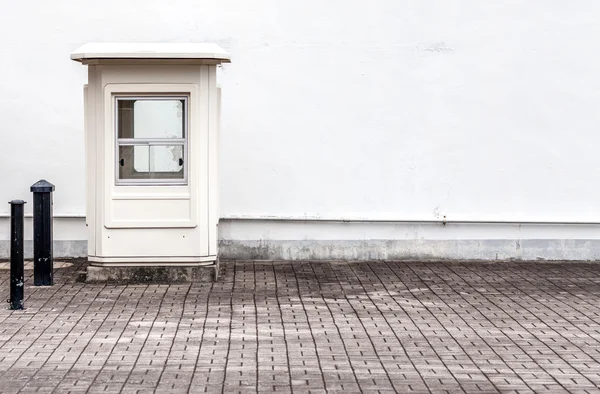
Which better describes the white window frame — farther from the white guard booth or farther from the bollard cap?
the bollard cap

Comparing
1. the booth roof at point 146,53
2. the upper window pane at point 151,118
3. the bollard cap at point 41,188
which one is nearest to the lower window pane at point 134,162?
the upper window pane at point 151,118

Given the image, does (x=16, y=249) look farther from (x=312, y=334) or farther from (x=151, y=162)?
(x=312, y=334)

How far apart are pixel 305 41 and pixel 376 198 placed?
2.21 m

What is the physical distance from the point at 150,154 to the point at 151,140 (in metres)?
0.16

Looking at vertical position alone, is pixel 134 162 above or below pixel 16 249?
above

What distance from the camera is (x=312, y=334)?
Answer: 29.6ft

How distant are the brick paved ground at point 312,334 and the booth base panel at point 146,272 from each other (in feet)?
0.83

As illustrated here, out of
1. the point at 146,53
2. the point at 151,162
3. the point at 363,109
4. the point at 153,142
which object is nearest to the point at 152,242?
the point at 151,162

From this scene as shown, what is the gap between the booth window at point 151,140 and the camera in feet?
40.8

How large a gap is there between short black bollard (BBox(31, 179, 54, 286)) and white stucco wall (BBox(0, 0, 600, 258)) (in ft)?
8.06

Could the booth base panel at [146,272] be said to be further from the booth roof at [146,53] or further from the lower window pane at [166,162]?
the booth roof at [146,53]

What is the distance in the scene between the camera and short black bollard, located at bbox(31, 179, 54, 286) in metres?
11.9

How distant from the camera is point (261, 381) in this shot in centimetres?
722

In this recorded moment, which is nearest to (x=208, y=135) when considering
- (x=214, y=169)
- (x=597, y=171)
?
(x=214, y=169)
